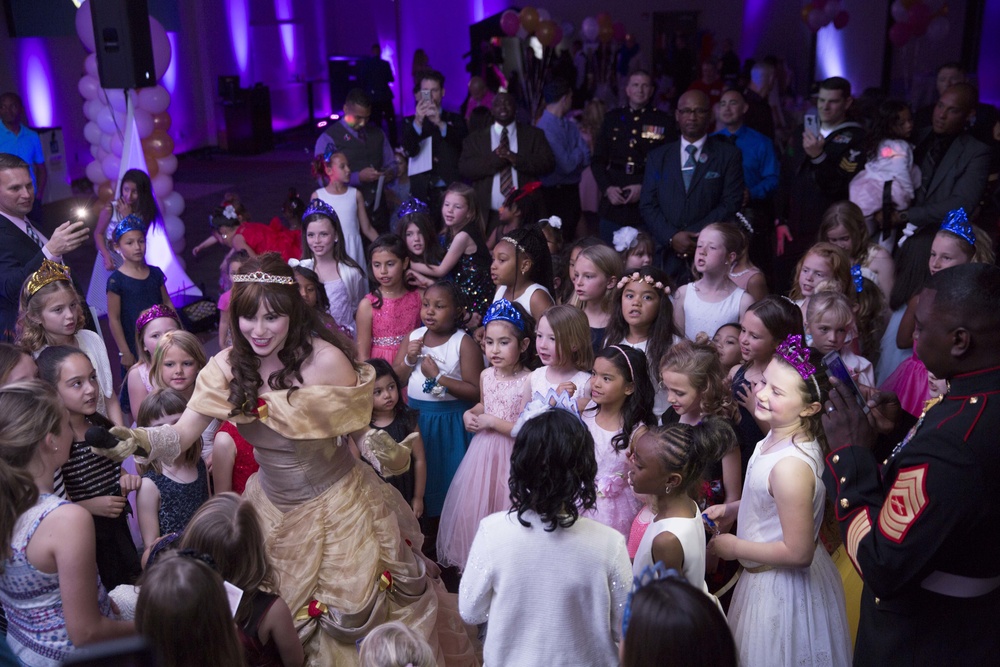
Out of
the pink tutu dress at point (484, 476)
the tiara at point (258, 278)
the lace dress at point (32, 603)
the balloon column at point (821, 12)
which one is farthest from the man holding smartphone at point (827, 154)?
the balloon column at point (821, 12)

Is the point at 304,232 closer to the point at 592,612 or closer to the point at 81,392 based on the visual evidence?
the point at 81,392

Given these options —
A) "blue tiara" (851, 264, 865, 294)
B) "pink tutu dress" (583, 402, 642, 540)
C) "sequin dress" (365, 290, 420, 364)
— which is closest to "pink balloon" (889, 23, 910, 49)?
"blue tiara" (851, 264, 865, 294)

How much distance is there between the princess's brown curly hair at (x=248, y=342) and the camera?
280 centimetres

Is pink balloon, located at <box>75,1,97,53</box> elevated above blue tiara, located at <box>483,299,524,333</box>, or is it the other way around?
pink balloon, located at <box>75,1,97,53</box>

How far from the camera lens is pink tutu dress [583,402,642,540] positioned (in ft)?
10.6

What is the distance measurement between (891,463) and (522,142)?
4.72m

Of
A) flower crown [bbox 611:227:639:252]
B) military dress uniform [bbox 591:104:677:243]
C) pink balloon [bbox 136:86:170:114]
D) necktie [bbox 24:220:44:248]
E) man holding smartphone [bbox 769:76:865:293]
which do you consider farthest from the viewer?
pink balloon [bbox 136:86:170:114]

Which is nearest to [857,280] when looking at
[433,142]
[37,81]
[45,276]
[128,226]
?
[433,142]

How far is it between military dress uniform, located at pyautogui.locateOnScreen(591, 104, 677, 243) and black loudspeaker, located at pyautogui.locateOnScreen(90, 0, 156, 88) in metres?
3.33

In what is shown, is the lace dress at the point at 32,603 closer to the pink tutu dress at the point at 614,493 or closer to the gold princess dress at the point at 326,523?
the gold princess dress at the point at 326,523

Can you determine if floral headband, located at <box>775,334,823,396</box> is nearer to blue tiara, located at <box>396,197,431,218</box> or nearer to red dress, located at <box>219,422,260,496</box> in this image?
red dress, located at <box>219,422,260,496</box>

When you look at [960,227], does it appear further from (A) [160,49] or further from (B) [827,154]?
(A) [160,49]

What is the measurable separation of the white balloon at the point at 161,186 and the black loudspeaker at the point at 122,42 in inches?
65.6

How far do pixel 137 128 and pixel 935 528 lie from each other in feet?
23.5
